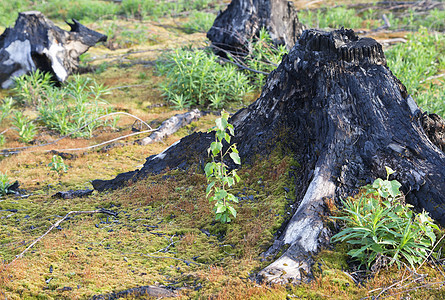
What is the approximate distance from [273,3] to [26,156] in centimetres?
674

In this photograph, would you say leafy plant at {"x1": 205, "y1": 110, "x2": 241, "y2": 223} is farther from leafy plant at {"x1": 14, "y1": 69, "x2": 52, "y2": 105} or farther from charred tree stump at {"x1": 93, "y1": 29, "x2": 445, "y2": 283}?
leafy plant at {"x1": 14, "y1": 69, "x2": 52, "y2": 105}

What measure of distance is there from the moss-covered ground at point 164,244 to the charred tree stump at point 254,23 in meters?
4.98

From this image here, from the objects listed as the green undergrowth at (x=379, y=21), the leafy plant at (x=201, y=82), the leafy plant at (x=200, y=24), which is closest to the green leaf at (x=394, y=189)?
the leafy plant at (x=201, y=82)

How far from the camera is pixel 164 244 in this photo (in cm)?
311

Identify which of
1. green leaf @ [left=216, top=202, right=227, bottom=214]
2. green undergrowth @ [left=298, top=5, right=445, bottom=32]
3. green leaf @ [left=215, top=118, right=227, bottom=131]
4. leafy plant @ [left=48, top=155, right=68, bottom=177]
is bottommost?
leafy plant @ [left=48, top=155, right=68, bottom=177]

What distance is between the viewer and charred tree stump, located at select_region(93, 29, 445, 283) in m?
2.85

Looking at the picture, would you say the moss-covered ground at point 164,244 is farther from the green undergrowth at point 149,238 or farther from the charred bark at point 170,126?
the charred bark at point 170,126

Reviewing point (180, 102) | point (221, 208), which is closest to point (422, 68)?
point (180, 102)

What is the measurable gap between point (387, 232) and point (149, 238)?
1887 mm

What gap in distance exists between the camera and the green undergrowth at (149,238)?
2.57m

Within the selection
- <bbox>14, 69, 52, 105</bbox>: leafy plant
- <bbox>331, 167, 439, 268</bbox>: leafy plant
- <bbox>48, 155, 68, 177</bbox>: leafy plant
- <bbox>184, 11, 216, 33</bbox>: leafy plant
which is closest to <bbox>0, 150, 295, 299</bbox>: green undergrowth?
<bbox>331, 167, 439, 268</bbox>: leafy plant

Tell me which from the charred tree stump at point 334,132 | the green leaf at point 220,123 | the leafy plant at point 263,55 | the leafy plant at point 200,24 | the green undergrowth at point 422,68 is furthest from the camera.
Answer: the leafy plant at point 200,24

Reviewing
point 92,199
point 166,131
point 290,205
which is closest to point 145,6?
point 166,131

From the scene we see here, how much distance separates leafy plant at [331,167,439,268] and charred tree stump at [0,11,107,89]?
830 cm
